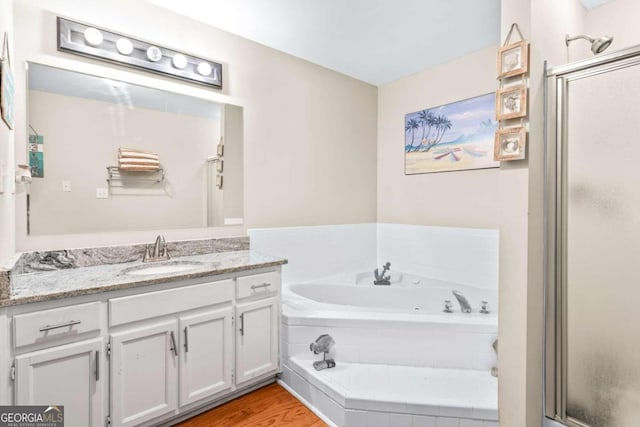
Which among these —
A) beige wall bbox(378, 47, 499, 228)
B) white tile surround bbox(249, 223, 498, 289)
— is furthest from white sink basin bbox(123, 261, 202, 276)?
beige wall bbox(378, 47, 499, 228)

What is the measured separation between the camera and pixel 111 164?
2051 millimetres

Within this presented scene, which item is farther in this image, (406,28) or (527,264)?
(406,28)

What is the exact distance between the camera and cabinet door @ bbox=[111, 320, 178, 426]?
1542 mm

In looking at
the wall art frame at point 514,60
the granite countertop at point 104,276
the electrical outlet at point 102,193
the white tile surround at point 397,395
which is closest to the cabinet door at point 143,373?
the granite countertop at point 104,276

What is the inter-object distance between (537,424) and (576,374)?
32cm

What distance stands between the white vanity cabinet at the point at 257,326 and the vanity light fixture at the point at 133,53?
1517 mm

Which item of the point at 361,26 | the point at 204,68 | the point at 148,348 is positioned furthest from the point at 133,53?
the point at 148,348

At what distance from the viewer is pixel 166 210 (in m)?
2.25

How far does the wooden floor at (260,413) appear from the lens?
5.95 ft

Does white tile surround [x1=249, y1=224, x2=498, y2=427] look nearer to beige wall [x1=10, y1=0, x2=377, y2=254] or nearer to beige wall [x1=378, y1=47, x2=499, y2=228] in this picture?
beige wall [x1=378, y1=47, x2=499, y2=228]

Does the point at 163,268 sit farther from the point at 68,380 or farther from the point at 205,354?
the point at 68,380

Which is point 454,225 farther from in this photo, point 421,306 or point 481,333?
point 481,333

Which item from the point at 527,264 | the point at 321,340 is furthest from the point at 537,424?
the point at 321,340

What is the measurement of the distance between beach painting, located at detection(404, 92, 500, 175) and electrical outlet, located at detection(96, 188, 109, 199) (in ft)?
8.49
